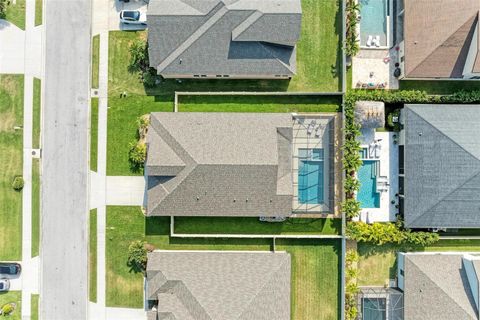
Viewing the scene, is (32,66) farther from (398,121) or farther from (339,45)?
(398,121)

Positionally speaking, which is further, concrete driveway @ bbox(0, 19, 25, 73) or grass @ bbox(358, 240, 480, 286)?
concrete driveway @ bbox(0, 19, 25, 73)

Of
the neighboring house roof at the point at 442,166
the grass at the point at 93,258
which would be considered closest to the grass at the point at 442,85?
the neighboring house roof at the point at 442,166

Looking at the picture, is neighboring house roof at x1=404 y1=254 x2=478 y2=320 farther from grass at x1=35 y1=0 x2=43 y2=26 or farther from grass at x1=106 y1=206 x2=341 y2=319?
grass at x1=35 y1=0 x2=43 y2=26

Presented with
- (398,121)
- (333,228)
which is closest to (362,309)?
(333,228)

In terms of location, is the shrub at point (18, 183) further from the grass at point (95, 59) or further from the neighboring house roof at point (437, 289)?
the neighboring house roof at point (437, 289)

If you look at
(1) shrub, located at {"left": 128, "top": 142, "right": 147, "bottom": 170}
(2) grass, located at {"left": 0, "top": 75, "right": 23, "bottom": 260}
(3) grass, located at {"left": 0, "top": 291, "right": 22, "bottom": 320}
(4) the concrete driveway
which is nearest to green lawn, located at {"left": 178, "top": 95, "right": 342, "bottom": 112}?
(1) shrub, located at {"left": 128, "top": 142, "right": 147, "bottom": 170}
